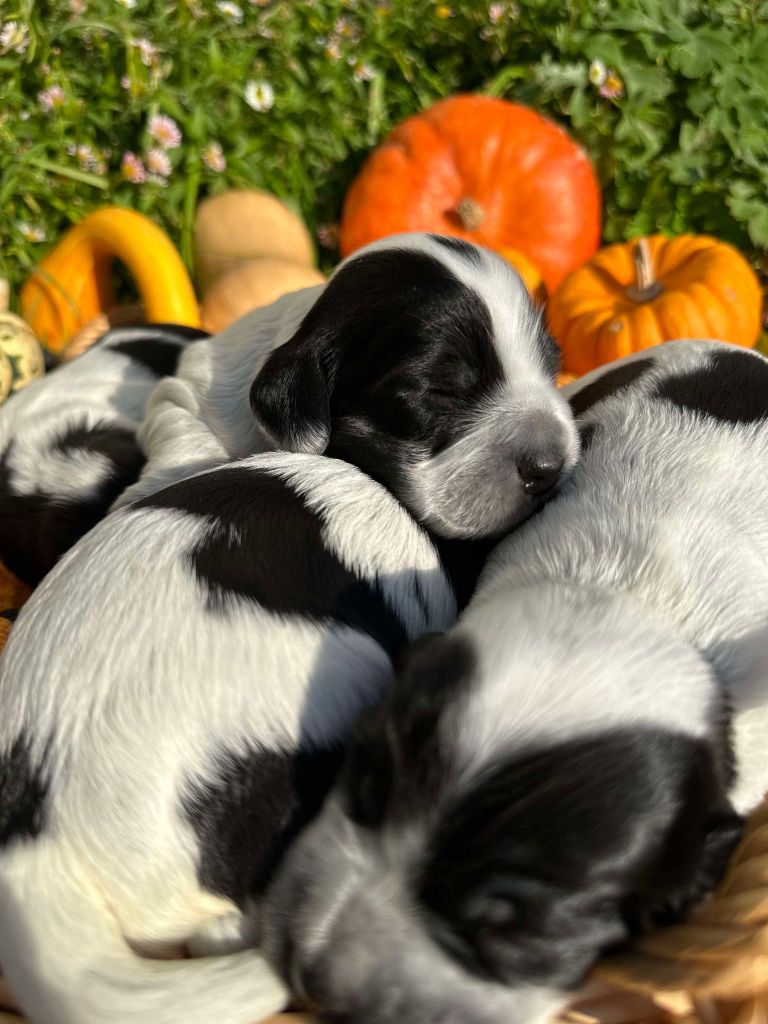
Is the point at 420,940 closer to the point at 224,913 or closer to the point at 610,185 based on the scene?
the point at 224,913

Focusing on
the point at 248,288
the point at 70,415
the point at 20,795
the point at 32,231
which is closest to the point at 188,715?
the point at 20,795

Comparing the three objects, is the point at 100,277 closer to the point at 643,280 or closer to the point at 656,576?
the point at 643,280

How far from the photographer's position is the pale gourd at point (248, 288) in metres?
4.41

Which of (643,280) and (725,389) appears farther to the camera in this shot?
(643,280)

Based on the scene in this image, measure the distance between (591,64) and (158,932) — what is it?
14.9ft

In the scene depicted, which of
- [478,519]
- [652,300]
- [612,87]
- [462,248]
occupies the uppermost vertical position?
[462,248]

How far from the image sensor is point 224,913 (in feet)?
5.13

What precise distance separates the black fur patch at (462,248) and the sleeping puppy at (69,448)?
0.99 m

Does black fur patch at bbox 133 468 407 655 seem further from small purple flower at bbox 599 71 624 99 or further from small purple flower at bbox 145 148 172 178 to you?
small purple flower at bbox 599 71 624 99

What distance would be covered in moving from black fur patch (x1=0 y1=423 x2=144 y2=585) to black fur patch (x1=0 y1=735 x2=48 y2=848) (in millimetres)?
1212

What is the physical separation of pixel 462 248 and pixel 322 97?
3.22m

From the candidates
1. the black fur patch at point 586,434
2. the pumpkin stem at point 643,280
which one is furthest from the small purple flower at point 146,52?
the black fur patch at point 586,434

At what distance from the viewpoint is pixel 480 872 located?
1345mm

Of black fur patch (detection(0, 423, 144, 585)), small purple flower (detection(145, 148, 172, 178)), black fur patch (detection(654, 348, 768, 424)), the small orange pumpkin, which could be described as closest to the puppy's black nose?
black fur patch (detection(654, 348, 768, 424))
